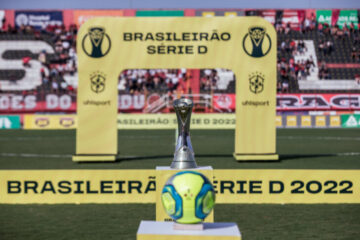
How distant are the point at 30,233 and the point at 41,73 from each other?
36.2m

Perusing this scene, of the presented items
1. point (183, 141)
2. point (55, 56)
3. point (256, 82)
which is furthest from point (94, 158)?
point (55, 56)

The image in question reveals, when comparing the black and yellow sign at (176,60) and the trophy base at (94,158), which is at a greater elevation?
the black and yellow sign at (176,60)

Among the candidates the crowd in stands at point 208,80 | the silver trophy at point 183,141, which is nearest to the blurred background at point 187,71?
the crowd in stands at point 208,80

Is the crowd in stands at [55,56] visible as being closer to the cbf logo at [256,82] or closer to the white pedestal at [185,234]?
the cbf logo at [256,82]

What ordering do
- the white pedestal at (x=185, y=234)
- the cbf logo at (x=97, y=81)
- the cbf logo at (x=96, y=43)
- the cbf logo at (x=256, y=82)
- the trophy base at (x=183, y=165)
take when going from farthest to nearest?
1. the cbf logo at (x=256, y=82)
2. the cbf logo at (x=97, y=81)
3. the cbf logo at (x=96, y=43)
4. the trophy base at (x=183, y=165)
5. the white pedestal at (x=185, y=234)

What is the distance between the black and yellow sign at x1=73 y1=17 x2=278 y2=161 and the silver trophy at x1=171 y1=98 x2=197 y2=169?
854cm

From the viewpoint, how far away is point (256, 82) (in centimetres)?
1700

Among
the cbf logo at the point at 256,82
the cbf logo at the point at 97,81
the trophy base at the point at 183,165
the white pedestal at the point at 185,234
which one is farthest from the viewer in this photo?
the cbf logo at the point at 256,82

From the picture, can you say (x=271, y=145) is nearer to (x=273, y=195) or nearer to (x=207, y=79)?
(x=273, y=195)

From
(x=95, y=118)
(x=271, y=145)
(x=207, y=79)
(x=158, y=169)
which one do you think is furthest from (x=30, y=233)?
(x=207, y=79)

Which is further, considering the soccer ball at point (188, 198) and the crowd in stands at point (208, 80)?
the crowd in stands at point (208, 80)

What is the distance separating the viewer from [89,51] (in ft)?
54.9

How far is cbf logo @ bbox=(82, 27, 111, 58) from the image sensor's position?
16.7 metres

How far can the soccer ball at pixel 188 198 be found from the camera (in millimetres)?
4703
